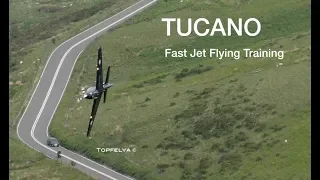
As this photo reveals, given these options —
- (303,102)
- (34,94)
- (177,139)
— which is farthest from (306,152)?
(34,94)

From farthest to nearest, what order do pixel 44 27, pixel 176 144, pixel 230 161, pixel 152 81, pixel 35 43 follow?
pixel 44 27, pixel 35 43, pixel 152 81, pixel 230 161, pixel 176 144

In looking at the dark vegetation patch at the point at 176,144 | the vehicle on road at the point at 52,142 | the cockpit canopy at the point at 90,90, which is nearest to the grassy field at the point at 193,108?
the dark vegetation patch at the point at 176,144

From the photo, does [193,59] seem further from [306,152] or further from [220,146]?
[306,152]

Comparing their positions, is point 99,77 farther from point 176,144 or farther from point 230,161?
point 230,161

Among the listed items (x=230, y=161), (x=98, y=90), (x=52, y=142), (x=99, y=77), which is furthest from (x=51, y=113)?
(x=230, y=161)

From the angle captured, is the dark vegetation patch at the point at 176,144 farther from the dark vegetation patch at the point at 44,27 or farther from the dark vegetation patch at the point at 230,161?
the dark vegetation patch at the point at 44,27

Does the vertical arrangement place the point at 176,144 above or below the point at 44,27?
below

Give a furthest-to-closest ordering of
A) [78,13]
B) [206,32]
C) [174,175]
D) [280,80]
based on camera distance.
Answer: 1. [78,13]
2. [280,80]
3. [174,175]
4. [206,32]
